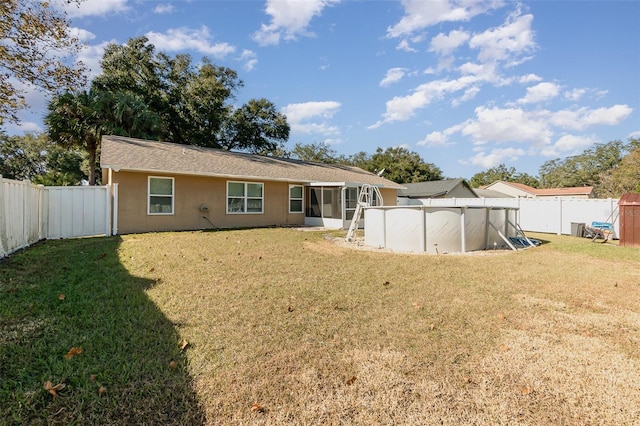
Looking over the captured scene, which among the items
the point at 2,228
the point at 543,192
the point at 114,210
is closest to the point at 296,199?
the point at 114,210

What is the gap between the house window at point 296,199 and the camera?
53.6 feet

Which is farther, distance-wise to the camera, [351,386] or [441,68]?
[441,68]

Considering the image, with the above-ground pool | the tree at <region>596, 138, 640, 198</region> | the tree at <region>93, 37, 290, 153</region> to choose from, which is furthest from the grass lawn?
the tree at <region>596, 138, 640, 198</region>

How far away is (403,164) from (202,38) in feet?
96.2

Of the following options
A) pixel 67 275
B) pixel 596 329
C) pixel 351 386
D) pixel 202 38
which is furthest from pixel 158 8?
pixel 596 329

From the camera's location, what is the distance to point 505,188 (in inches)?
1647

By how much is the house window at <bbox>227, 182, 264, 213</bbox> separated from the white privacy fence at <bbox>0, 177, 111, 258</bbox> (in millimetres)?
4680

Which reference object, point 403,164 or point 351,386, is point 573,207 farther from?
point 403,164

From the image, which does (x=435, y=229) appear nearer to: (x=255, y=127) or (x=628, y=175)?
(x=255, y=127)

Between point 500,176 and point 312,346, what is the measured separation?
218 ft

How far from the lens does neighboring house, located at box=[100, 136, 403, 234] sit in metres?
11.9

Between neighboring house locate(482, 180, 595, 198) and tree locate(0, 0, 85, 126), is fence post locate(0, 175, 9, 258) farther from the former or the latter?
neighboring house locate(482, 180, 595, 198)

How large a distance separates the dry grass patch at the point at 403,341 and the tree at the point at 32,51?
27.9ft

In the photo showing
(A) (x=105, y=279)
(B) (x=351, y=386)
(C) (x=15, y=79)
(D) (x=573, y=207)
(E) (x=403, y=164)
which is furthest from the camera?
(E) (x=403, y=164)
